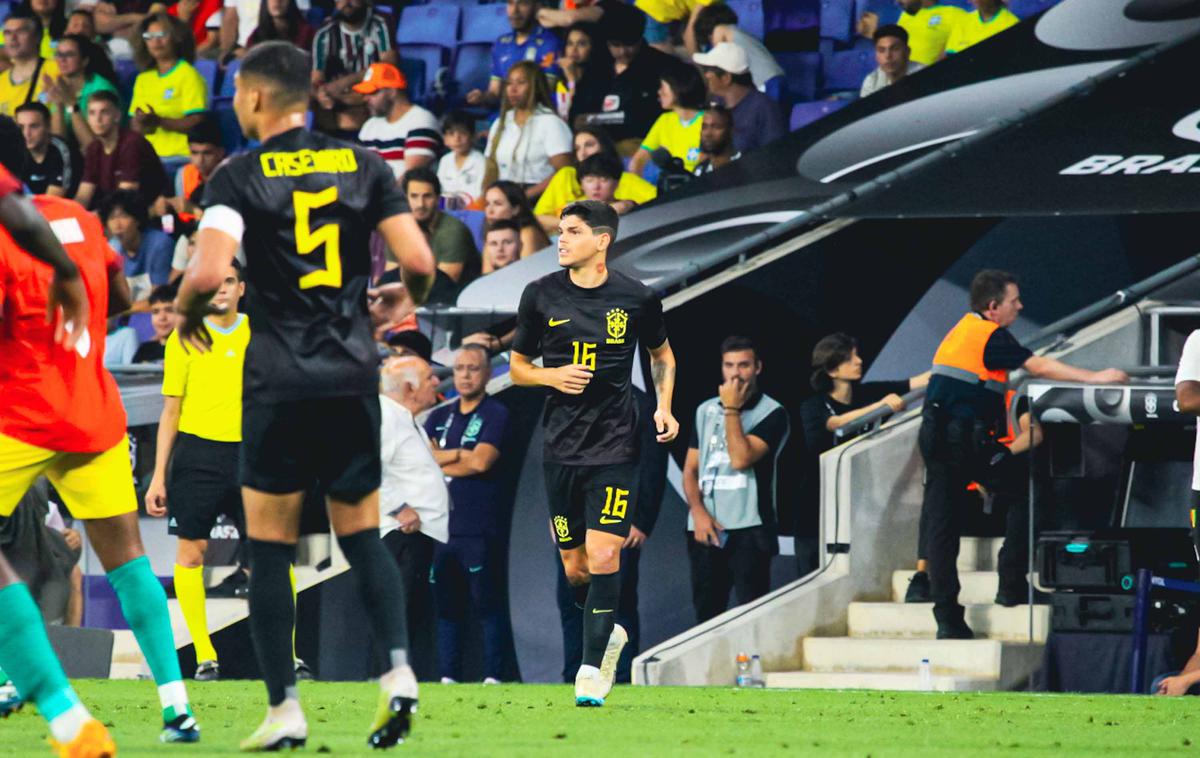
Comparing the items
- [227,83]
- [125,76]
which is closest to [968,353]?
[227,83]

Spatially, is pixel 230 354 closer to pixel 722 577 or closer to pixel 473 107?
pixel 722 577

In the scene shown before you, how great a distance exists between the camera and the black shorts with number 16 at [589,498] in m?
8.58

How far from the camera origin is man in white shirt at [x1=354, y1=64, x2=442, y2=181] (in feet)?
55.3

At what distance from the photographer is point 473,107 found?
58.6 ft

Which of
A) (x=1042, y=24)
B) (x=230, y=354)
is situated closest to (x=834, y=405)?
(x=1042, y=24)

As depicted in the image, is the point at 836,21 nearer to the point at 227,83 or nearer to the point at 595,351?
the point at 227,83

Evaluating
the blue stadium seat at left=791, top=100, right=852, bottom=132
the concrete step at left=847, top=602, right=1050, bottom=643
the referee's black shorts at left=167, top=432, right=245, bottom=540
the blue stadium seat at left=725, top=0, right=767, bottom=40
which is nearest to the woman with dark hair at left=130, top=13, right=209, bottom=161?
the blue stadium seat at left=725, top=0, right=767, bottom=40

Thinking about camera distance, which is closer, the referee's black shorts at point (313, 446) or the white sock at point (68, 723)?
the white sock at point (68, 723)

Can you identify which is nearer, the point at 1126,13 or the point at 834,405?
the point at 834,405

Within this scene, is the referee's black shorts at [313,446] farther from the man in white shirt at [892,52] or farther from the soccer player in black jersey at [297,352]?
the man in white shirt at [892,52]

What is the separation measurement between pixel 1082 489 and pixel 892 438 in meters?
1.25

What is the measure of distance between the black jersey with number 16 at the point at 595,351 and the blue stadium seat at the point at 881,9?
8397 mm

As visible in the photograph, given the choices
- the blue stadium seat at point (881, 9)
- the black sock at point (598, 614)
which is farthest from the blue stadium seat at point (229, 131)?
the black sock at point (598, 614)

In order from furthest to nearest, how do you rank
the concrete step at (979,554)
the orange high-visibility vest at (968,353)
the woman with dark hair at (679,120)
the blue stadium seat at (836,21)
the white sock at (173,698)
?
the blue stadium seat at (836,21), the woman with dark hair at (679,120), the concrete step at (979,554), the orange high-visibility vest at (968,353), the white sock at (173,698)
